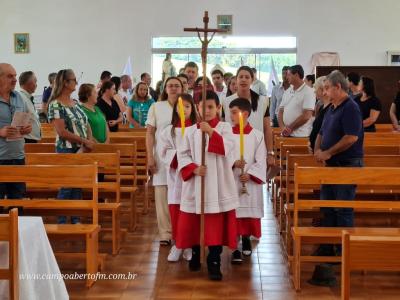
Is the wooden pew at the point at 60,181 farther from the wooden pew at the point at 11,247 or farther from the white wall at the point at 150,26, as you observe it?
the white wall at the point at 150,26

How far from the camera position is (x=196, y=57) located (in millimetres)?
18188

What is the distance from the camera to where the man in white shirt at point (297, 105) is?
7242 mm

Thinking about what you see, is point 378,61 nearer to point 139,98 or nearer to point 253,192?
point 139,98

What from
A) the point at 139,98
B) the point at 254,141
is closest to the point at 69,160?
the point at 254,141

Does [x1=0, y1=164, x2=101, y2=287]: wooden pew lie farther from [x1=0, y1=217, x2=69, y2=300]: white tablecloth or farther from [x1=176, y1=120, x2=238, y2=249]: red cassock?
[x1=0, y1=217, x2=69, y2=300]: white tablecloth

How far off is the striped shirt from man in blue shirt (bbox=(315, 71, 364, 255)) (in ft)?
7.43

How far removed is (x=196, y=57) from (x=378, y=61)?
511 centimetres

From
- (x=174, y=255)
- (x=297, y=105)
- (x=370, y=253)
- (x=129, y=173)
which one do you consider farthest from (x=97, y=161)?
(x=370, y=253)

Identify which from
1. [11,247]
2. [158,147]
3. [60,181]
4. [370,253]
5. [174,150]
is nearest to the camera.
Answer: [370,253]

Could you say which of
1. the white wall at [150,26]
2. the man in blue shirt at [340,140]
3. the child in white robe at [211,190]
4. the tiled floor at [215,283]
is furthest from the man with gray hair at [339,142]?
the white wall at [150,26]

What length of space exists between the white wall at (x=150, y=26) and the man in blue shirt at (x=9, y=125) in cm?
1291

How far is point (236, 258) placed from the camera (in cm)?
535

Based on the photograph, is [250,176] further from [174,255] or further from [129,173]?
[129,173]

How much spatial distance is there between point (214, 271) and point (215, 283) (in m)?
0.11
